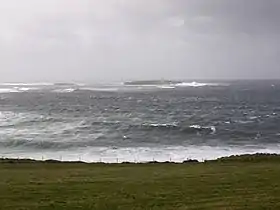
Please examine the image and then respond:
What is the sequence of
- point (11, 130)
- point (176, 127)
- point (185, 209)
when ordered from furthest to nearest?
point (176, 127), point (11, 130), point (185, 209)

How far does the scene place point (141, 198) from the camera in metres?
18.2

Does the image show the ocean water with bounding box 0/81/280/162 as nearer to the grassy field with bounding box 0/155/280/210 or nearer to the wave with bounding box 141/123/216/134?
the wave with bounding box 141/123/216/134

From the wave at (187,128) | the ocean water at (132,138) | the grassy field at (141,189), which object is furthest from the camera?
the wave at (187,128)

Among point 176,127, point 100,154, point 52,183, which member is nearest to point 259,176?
point 52,183

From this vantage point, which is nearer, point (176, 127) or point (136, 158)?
point (136, 158)

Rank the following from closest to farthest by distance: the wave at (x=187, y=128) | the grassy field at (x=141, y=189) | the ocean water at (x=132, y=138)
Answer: the grassy field at (x=141, y=189) → the ocean water at (x=132, y=138) → the wave at (x=187, y=128)

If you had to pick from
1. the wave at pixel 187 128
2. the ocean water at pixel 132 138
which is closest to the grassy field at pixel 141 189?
the ocean water at pixel 132 138

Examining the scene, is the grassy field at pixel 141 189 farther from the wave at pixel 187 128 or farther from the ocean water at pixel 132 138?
the wave at pixel 187 128

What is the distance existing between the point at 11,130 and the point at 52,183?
41.7m

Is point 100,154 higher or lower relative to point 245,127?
lower

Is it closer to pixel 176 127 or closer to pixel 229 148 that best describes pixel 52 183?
pixel 229 148

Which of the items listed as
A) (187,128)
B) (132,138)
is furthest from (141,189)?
(187,128)

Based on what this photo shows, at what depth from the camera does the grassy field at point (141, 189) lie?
1712 centimetres

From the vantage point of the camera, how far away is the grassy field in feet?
56.2
